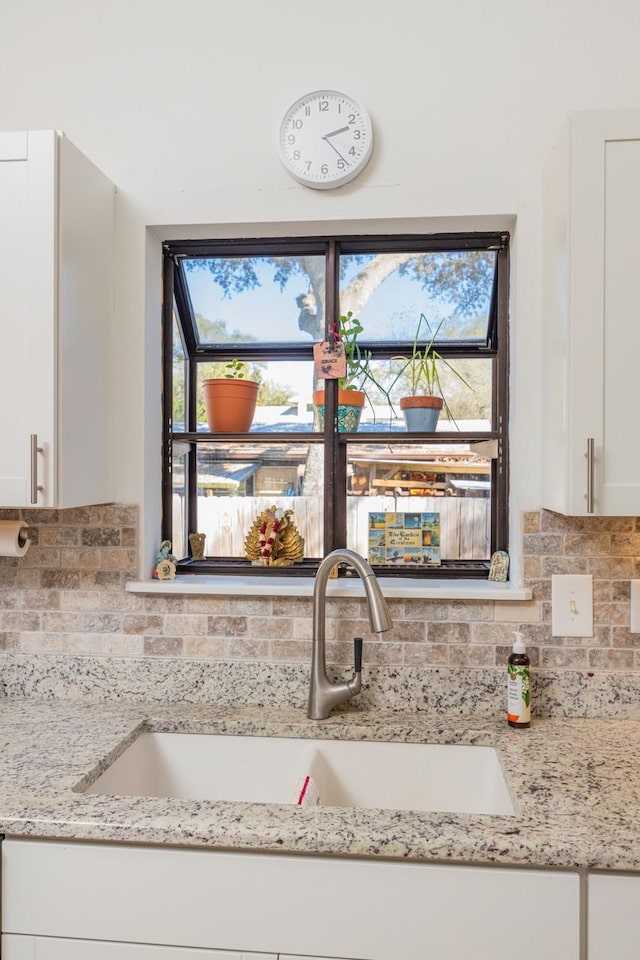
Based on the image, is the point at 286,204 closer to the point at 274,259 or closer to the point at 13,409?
the point at 274,259

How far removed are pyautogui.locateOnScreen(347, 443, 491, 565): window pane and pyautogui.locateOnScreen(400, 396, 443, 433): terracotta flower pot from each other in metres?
0.06

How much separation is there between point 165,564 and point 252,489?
0.33m

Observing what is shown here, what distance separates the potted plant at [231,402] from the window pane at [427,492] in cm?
31

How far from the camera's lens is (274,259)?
2012mm

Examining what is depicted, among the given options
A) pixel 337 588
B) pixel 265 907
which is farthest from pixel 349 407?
pixel 265 907

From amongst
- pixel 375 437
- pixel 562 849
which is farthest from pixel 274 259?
pixel 562 849

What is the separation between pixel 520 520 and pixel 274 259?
981 millimetres

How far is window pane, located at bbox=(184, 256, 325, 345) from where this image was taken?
201 cm

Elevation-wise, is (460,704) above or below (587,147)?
below

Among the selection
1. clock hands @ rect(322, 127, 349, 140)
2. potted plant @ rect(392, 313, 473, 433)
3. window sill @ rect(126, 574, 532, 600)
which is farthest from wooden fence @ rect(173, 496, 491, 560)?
clock hands @ rect(322, 127, 349, 140)

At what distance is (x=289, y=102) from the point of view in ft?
5.94

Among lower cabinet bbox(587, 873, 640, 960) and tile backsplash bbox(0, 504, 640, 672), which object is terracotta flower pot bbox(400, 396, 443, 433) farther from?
lower cabinet bbox(587, 873, 640, 960)

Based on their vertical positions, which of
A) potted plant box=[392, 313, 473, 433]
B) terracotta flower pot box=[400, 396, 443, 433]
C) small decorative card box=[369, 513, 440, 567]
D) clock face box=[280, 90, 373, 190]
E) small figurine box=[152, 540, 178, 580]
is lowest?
small figurine box=[152, 540, 178, 580]

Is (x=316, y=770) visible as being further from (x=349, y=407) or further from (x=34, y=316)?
(x=34, y=316)
